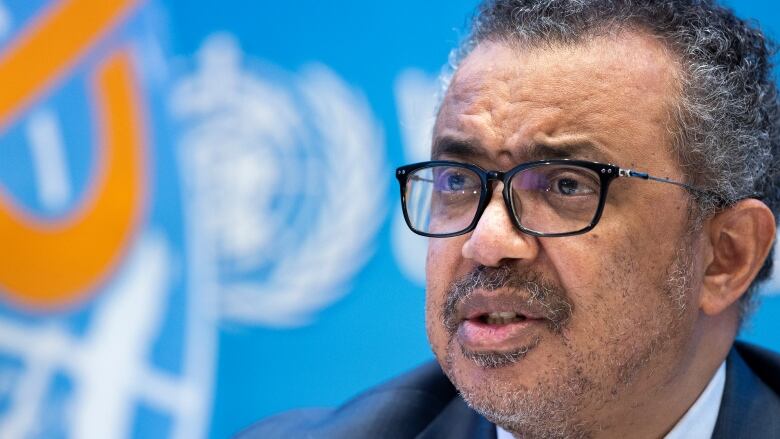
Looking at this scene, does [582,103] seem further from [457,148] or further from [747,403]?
[747,403]

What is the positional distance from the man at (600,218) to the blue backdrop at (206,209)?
110cm

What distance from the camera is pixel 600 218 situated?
62.2 inches

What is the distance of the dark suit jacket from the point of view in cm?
185

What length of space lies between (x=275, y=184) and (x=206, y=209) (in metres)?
0.26

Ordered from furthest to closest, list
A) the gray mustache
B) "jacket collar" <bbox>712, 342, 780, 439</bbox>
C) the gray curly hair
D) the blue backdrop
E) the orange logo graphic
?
the orange logo graphic, the blue backdrop, "jacket collar" <bbox>712, 342, 780, 439</bbox>, the gray curly hair, the gray mustache

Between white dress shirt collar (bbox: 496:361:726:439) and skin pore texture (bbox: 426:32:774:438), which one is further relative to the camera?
white dress shirt collar (bbox: 496:361:726:439)

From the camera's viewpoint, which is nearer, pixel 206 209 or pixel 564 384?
pixel 564 384

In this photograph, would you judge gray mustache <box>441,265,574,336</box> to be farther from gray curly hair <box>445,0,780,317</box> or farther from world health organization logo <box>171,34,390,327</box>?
world health organization logo <box>171,34,390,327</box>

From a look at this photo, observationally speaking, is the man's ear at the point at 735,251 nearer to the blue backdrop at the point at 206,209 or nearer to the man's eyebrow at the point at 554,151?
the man's eyebrow at the point at 554,151

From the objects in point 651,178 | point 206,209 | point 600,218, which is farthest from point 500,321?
point 206,209

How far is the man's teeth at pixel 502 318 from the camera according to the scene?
62.2 inches

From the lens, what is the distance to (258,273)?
2.99 m

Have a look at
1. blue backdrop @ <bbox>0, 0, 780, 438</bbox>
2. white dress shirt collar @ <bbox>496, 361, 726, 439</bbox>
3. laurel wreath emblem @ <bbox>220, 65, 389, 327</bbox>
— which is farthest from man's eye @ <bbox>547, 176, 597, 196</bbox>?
laurel wreath emblem @ <bbox>220, 65, 389, 327</bbox>

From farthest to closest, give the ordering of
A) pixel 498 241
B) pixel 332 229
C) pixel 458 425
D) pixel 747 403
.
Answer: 1. pixel 332 229
2. pixel 458 425
3. pixel 747 403
4. pixel 498 241
